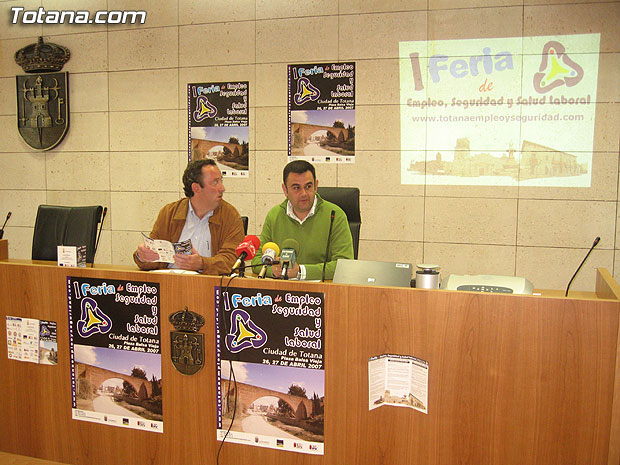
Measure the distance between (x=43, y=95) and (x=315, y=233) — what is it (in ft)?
10.6

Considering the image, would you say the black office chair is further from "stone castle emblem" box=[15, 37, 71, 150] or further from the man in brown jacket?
"stone castle emblem" box=[15, 37, 71, 150]

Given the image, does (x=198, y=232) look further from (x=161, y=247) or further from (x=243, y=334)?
(x=243, y=334)

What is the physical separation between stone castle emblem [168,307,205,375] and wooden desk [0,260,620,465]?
0.02 meters

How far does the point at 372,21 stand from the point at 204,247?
2237 mm

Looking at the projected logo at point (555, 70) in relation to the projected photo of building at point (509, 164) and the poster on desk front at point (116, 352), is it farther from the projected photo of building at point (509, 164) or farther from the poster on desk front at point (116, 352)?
the poster on desk front at point (116, 352)

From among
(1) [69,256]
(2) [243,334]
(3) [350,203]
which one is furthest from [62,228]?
(2) [243,334]

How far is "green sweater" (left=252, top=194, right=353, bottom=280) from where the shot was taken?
2658 mm

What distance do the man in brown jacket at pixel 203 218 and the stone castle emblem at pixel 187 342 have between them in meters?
0.99

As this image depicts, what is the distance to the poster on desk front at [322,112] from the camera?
12.8ft

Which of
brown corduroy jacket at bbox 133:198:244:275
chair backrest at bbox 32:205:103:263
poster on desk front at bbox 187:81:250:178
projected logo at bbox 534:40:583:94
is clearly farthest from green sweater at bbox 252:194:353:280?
projected logo at bbox 534:40:583:94

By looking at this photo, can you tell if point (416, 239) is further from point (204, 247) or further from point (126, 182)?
point (126, 182)

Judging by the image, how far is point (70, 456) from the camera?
1764 mm

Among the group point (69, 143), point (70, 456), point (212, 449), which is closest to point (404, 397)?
point (212, 449)

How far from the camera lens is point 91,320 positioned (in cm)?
173
